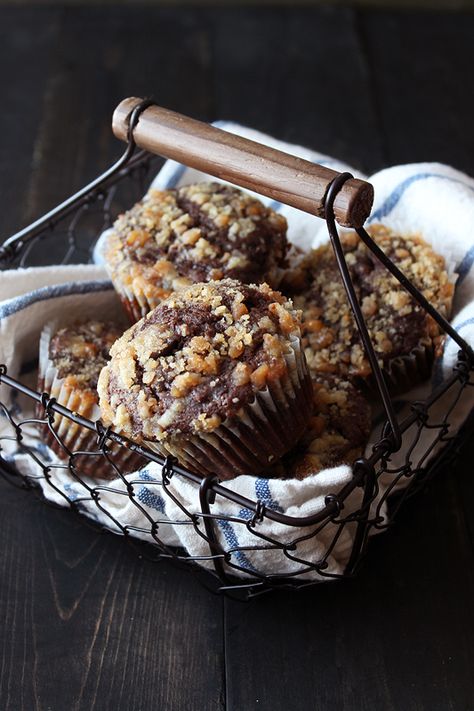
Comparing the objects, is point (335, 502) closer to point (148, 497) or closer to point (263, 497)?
point (263, 497)

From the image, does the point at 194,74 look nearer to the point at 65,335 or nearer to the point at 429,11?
the point at 429,11

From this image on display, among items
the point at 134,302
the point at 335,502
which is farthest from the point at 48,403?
the point at 335,502

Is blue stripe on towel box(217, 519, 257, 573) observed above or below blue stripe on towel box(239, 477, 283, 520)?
below

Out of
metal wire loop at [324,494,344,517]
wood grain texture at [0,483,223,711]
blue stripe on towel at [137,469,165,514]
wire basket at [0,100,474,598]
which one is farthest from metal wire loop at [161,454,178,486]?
wood grain texture at [0,483,223,711]

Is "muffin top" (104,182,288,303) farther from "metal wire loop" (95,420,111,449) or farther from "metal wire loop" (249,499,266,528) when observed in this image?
"metal wire loop" (249,499,266,528)

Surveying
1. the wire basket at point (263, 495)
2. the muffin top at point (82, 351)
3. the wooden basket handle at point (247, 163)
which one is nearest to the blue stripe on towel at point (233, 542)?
the wire basket at point (263, 495)

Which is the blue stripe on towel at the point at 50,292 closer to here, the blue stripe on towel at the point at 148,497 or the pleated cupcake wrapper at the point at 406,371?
the blue stripe on towel at the point at 148,497
